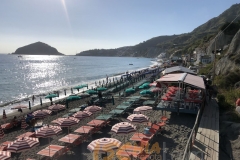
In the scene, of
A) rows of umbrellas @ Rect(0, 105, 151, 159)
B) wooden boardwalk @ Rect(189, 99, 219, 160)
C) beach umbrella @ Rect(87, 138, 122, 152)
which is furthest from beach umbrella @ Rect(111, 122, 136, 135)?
wooden boardwalk @ Rect(189, 99, 219, 160)

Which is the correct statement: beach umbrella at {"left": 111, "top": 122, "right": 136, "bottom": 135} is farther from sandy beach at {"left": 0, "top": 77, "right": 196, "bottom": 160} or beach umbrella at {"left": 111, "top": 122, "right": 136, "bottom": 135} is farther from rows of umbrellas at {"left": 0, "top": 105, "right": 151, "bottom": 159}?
sandy beach at {"left": 0, "top": 77, "right": 196, "bottom": 160}

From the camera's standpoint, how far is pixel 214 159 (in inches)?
325

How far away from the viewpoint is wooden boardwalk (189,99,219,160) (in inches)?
336

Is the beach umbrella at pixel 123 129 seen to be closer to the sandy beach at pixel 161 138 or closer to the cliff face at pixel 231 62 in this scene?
the sandy beach at pixel 161 138

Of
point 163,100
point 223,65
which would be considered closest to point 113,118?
point 163,100

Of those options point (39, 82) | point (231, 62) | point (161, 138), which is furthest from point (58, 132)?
point (39, 82)

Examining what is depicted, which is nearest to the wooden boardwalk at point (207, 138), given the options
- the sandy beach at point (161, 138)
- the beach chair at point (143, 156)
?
the sandy beach at point (161, 138)

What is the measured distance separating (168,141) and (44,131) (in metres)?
7.37

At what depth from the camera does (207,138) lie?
33.2ft

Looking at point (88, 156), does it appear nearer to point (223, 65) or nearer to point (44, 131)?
point (44, 131)

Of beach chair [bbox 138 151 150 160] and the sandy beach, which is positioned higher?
beach chair [bbox 138 151 150 160]

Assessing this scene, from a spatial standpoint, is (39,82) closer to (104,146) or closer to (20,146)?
(20,146)

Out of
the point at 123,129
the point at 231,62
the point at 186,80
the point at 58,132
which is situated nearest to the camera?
the point at 123,129

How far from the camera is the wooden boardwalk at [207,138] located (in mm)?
8539
